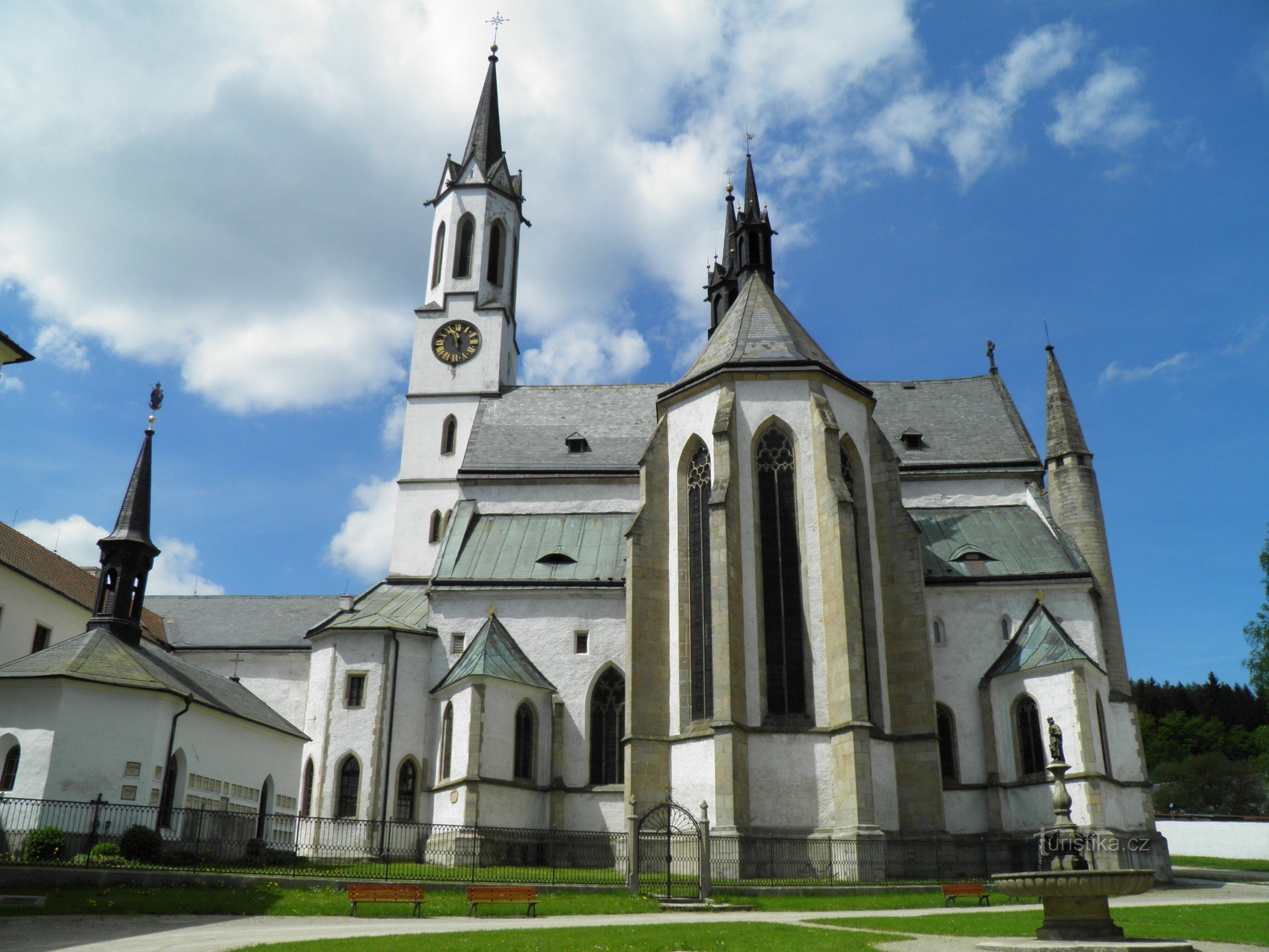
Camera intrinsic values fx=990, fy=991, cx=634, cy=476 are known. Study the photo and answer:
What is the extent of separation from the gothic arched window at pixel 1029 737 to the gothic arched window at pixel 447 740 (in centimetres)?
1773

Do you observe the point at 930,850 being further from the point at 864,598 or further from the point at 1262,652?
the point at 1262,652

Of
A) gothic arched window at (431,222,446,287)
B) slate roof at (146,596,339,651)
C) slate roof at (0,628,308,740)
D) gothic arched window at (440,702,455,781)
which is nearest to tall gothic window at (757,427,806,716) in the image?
gothic arched window at (440,702,455,781)

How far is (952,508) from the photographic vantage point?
39031mm

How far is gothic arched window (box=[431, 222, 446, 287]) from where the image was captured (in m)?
48.7

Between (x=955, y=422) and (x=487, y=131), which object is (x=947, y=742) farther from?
(x=487, y=131)

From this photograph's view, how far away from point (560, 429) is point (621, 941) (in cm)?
3025

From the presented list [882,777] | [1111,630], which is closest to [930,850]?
[882,777]

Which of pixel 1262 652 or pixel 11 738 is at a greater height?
pixel 1262 652

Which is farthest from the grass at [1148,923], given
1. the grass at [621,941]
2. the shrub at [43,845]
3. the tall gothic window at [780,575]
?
the shrub at [43,845]

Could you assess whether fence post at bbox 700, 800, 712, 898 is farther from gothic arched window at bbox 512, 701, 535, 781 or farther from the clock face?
the clock face

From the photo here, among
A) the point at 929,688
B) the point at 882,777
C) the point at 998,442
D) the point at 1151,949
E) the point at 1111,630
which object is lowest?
the point at 1151,949

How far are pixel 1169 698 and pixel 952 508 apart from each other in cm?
6807

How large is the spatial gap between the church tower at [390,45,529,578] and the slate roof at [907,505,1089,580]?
20.2 meters

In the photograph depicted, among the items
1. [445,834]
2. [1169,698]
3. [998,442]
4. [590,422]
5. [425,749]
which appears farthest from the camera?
[1169,698]
